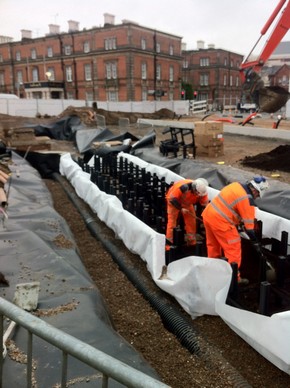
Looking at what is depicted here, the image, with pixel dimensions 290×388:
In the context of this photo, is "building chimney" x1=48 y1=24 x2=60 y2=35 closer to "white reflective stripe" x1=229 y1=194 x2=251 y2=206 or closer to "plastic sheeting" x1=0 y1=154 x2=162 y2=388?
"plastic sheeting" x1=0 y1=154 x2=162 y2=388

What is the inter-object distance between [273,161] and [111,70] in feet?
124

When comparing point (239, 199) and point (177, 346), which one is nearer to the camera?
point (177, 346)

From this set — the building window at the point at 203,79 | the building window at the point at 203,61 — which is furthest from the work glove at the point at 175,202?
the building window at the point at 203,61

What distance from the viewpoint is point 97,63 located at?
1820 inches

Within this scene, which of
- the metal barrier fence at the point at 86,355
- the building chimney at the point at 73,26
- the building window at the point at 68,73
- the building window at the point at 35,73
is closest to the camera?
the metal barrier fence at the point at 86,355

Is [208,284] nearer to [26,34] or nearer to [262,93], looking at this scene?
[262,93]

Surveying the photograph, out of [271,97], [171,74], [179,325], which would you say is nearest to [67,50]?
[171,74]

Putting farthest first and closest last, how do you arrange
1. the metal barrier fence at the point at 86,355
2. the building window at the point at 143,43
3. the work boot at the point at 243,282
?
the building window at the point at 143,43, the work boot at the point at 243,282, the metal barrier fence at the point at 86,355

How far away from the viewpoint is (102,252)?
6.45 metres

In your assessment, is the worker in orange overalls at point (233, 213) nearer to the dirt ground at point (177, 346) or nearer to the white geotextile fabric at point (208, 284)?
the white geotextile fabric at point (208, 284)

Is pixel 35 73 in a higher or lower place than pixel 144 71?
higher

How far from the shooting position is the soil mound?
36.5 ft

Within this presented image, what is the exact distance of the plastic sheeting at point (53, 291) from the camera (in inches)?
99.5

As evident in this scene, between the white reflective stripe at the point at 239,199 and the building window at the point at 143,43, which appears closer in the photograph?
the white reflective stripe at the point at 239,199
